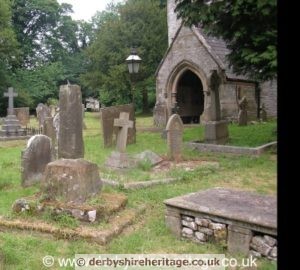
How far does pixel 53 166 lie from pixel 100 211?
3.27 feet

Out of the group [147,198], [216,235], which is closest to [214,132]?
[147,198]

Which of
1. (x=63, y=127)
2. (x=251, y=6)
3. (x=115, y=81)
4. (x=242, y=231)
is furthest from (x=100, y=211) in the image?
(x=115, y=81)

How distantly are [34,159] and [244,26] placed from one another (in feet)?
20.6

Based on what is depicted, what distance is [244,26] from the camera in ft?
33.8

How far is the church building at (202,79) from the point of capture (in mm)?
20047

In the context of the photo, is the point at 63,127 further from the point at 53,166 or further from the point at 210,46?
the point at 210,46

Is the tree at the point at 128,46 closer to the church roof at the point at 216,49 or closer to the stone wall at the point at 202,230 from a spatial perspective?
the church roof at the point at 216,49

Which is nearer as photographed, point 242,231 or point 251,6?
point 242,231

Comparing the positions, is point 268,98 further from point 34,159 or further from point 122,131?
point 34,159

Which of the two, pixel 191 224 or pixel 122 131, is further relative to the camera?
pixel 122 131

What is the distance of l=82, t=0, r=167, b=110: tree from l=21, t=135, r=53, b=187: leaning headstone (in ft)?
73.0

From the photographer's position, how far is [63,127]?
5758mm

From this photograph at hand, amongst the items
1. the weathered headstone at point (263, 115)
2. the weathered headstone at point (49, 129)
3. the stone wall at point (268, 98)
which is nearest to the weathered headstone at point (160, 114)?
the weathered headstone at point (263, 115)

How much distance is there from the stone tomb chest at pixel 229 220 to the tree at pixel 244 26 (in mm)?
5161
